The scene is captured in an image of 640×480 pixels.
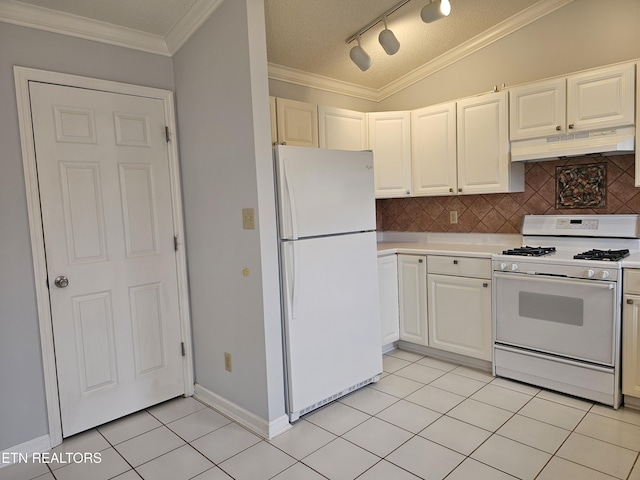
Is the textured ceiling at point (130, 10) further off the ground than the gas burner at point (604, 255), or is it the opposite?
the textured ceiling at point (130, 10)

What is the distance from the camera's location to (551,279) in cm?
256

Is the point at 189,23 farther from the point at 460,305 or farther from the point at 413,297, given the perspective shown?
the point at 460,305

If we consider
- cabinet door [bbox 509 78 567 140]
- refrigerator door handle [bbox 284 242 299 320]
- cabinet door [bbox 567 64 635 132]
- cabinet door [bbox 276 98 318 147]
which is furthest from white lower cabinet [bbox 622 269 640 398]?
cabinet door [bbox 276 98 318 147]

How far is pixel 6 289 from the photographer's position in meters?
2.14

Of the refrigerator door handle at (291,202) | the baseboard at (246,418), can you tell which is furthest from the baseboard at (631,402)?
the refrigerator door handle at (291,202)

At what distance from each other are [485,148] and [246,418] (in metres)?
2.52

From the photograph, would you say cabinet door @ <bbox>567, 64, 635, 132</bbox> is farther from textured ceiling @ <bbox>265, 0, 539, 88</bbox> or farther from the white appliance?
the white appliance

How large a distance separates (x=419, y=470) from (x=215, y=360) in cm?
139

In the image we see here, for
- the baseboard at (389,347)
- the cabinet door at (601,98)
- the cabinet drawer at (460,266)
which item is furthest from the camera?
the baseboard at (389,347)

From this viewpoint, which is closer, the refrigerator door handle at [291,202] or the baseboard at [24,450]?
the baseboard at [24,450]

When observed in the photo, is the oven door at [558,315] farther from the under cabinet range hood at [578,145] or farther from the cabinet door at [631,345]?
→ the under cabinet range hood at [578,145]

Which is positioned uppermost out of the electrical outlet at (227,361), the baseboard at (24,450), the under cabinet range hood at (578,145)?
the under cabinet range hood at (578,145)

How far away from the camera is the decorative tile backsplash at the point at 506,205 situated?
277 cm

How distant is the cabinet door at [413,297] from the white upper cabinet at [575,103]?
118 cm
